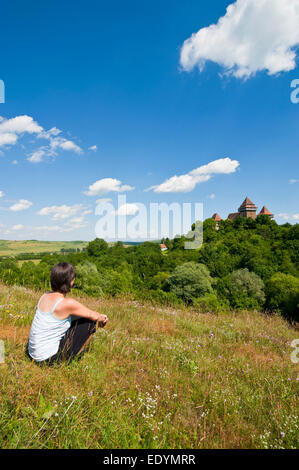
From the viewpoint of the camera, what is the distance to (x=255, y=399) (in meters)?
2.69

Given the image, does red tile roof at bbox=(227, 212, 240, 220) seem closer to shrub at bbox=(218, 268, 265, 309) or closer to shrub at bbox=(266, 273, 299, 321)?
shrub at bbox=(218, 268, 265, 309)

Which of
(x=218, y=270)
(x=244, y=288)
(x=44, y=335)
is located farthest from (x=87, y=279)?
(x=44, y=335)

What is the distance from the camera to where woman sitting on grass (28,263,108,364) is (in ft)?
8.52

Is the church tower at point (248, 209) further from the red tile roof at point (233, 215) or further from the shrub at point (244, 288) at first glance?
the shrub at point (244, 288)

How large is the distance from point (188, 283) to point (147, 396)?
126 feet

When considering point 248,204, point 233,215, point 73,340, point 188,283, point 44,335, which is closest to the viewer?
point 44,335

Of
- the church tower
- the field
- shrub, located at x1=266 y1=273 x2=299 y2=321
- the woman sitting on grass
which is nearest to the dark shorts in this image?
the woman sitting on grass

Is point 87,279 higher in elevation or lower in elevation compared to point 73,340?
lower

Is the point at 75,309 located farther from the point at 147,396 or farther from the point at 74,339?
the point at 147,396

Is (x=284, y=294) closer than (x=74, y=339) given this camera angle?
No

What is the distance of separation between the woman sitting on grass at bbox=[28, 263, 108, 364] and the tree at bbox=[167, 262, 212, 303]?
3705 centimetres

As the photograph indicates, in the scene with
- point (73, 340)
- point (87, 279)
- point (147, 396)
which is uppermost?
point (73, 340)

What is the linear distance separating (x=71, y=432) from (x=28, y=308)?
11.6 feet

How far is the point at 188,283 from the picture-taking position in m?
39.5
